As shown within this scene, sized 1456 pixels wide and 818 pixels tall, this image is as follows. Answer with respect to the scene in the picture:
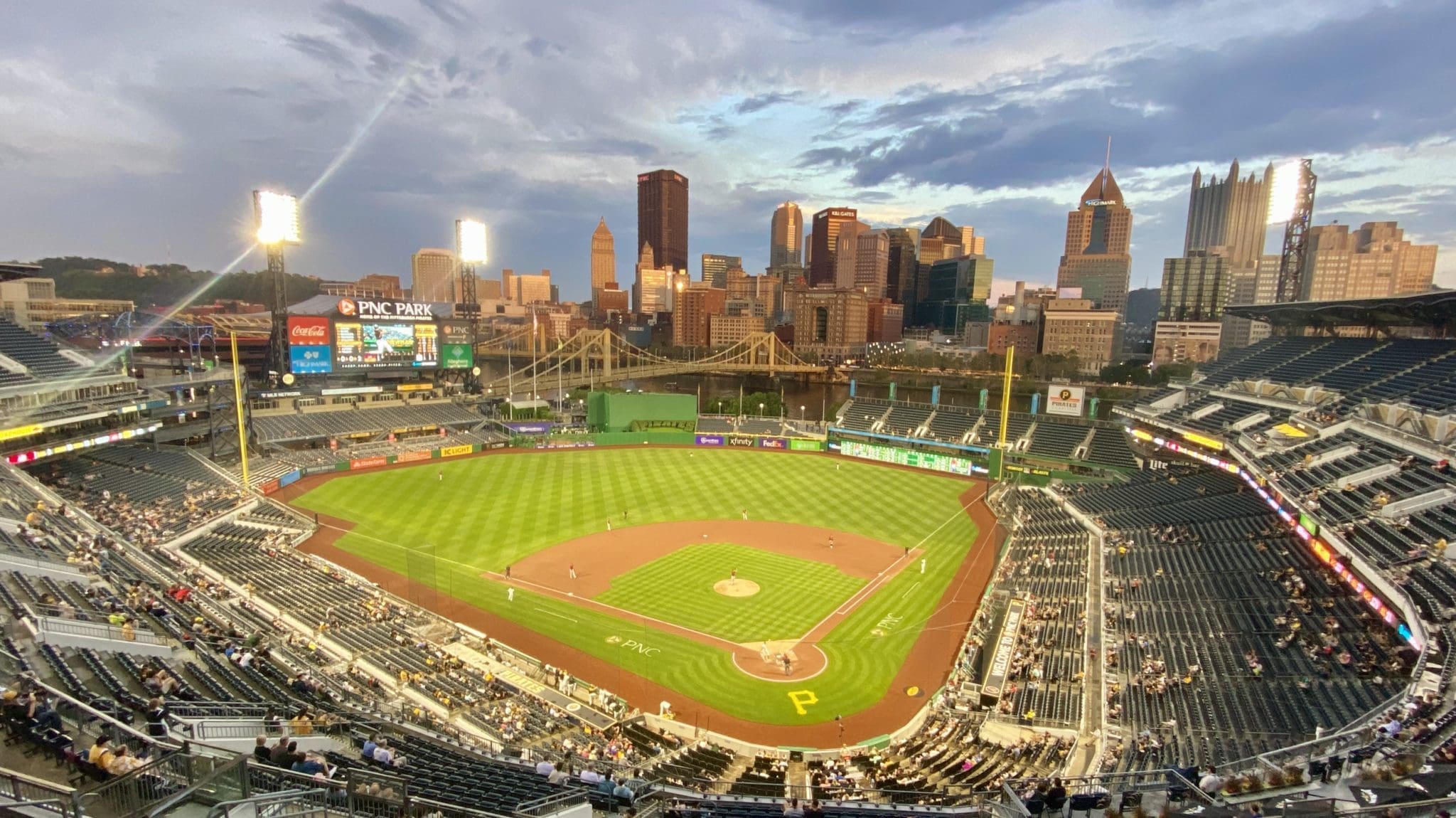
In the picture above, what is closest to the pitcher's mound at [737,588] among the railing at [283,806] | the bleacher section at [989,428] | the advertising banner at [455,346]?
the railing at [283,806]

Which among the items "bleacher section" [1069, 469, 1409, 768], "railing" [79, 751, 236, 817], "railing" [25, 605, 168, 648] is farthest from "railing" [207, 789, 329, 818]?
"bleacher section" [1069, 469, 1409, 768]

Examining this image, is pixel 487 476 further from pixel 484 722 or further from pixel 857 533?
pixel 484 722

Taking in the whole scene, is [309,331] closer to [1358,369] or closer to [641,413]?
[641,413]

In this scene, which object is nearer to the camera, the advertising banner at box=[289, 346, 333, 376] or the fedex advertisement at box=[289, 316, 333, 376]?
the fedex advertisement at box=[289, 316, 333, 376]

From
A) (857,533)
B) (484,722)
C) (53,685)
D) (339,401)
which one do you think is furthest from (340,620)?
(339,401)

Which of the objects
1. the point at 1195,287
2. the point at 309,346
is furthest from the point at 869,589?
the point at 1195,287

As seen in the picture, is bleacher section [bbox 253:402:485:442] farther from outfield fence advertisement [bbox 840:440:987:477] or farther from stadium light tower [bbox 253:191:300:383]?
outfield fence advertisement [bbox 840:440:987:477]
